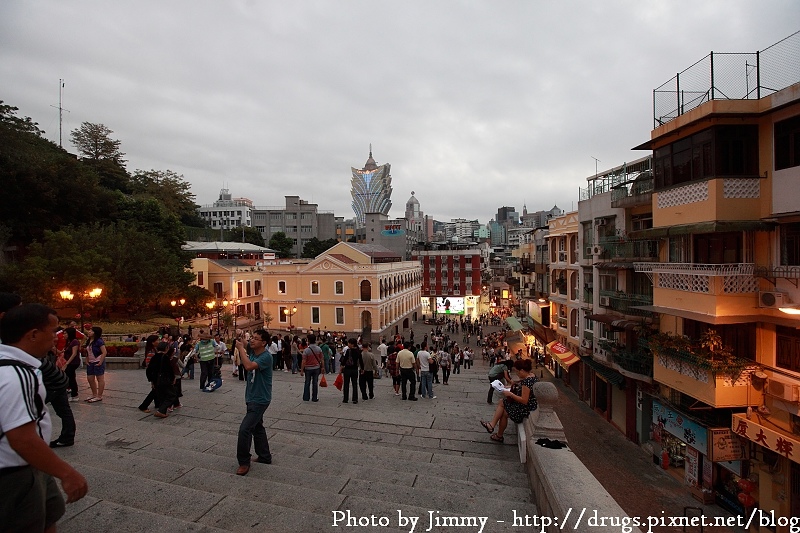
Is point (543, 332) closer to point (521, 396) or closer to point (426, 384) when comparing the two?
point (426, 384)

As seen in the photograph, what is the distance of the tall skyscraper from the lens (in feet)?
432

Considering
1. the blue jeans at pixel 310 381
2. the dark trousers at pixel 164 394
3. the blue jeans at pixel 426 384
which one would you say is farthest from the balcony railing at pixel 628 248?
the dark trousers at pixel 164 394

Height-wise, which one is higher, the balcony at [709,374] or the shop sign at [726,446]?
the balcony at [709,374]

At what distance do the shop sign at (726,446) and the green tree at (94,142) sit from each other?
63.8 meters

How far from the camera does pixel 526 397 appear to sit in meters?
6.69

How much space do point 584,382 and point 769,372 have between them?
12601 millimetres

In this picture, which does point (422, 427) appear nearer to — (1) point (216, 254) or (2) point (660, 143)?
(2) point (660, 143)

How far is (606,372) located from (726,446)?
25.1 feet

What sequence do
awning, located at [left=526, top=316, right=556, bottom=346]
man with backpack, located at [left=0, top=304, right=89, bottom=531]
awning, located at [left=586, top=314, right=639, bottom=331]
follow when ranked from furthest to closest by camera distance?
1. awning, located at [left=526, top=316, right=556, bottom=346]
2. awning, located at [left=586, top=314, right=639, bottom=331]
3. man with backpack, located at [left=0, top=304, right=89, bottom=531]

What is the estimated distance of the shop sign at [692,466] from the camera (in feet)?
39.8

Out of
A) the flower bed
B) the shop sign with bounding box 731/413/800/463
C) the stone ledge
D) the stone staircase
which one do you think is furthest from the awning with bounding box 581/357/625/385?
the flower bed

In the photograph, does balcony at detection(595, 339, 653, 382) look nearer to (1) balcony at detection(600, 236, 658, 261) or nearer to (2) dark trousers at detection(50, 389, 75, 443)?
(1) balcony at detection(600, 236, 658, 261)

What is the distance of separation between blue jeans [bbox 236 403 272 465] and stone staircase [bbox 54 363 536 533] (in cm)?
21

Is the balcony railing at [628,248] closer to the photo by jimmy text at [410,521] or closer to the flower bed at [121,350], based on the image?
the photo by jimmy text at [410,521]
